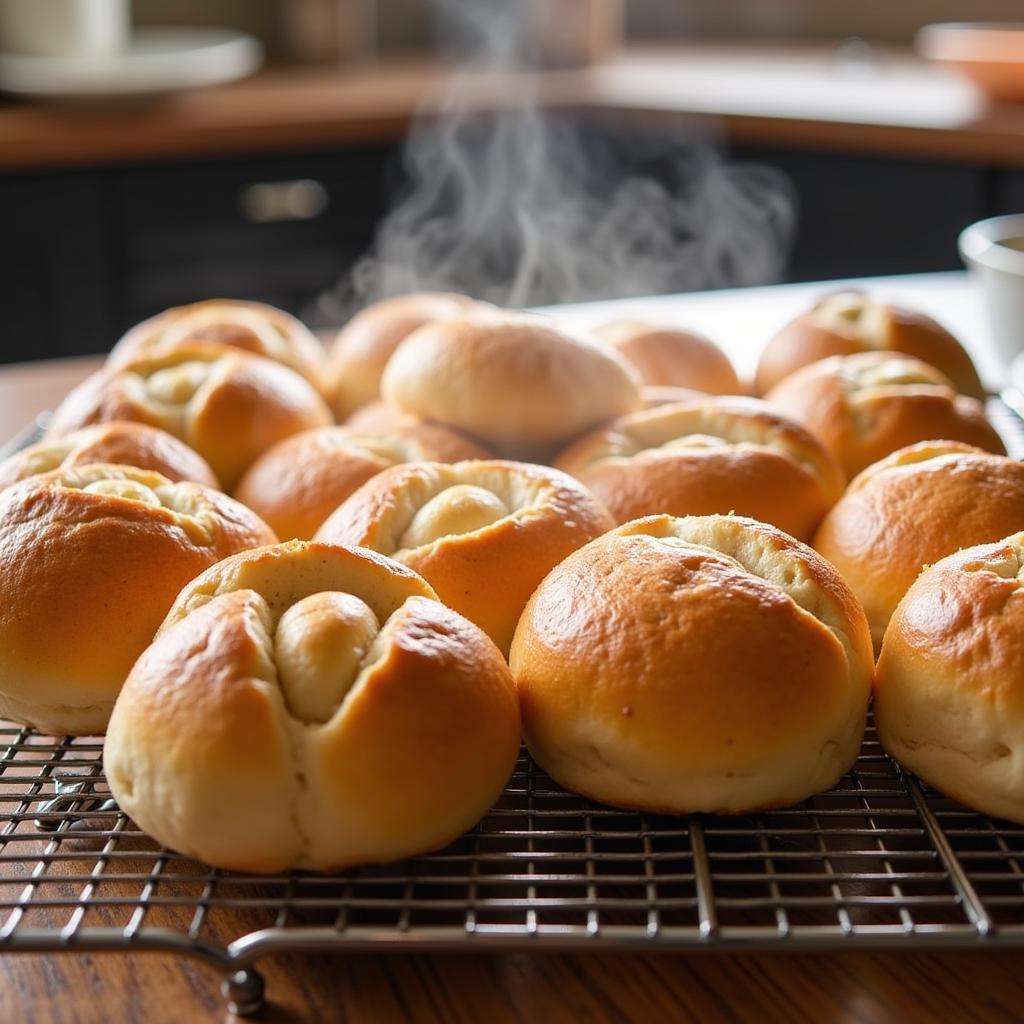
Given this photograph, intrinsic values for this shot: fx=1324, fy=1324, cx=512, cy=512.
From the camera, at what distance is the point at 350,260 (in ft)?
10.9

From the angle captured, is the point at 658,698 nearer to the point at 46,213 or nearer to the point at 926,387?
the point at 926,387

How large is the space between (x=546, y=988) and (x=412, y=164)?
285cm

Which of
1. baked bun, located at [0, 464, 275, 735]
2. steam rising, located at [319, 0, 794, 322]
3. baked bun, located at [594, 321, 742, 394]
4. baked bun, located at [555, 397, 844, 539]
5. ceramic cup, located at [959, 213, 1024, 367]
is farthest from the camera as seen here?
steam rising, located at [319, 0, 794, 322]

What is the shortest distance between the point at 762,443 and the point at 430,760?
521mm

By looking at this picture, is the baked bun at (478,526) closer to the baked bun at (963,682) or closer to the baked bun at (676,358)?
the baked bun at (963,682)

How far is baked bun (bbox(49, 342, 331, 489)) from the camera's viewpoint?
1.24 meters

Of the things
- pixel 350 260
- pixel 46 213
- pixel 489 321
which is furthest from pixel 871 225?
pixel 489 321

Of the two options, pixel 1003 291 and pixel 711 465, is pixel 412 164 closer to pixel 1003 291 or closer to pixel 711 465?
pixel 1003 291

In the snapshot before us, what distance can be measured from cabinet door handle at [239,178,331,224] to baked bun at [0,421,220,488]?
2090 mm

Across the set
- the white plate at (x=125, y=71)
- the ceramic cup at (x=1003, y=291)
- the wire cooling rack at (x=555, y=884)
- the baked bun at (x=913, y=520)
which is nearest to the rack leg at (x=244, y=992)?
the wire cooling rack at (x=555, y=884)

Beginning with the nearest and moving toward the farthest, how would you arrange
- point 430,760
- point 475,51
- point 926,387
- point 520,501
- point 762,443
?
point 430,760, point 520,501, point 762,443, point 926,387, point 475,51

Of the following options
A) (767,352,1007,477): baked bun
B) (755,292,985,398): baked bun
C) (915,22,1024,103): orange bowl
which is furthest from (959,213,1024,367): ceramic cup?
(915,22,1024,103): orange bowl

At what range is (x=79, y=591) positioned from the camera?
0.92 m

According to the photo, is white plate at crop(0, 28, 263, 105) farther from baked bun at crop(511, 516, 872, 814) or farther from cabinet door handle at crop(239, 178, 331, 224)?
baked bun at crop(511, 516, 872, 814)
